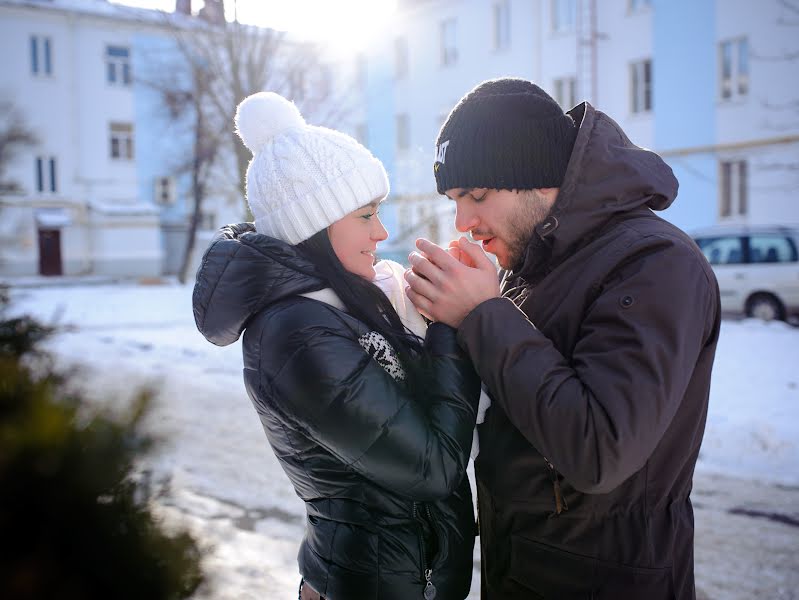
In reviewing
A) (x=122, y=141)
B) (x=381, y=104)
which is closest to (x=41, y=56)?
(x=122, y=141)

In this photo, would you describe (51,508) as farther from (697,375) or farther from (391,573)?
(697,375)

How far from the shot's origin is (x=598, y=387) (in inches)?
60.4

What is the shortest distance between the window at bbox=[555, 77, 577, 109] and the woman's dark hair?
23.6 meters

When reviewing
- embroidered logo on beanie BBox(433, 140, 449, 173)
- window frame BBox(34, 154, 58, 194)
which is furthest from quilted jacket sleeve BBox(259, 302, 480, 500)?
window frame BBox(34, 154, 58, 194)

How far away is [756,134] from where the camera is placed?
20203 mm

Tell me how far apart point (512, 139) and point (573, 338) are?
53 cm

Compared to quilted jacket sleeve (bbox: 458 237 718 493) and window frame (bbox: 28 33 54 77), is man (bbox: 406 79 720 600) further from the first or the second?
window frame (bbox: 28 33 54 77)

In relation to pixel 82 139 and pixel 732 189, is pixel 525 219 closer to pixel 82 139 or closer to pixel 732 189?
pixel 732 189

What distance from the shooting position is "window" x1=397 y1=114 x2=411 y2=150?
30.8 meters

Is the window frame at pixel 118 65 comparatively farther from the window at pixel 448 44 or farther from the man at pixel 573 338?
the man at pixel 573 338

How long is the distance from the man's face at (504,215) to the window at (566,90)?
23.5 m

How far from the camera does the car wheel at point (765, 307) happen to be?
47.2 ft

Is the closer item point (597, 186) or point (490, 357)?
point (490, 357)

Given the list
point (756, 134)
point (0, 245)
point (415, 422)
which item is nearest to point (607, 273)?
point (415, 422)
